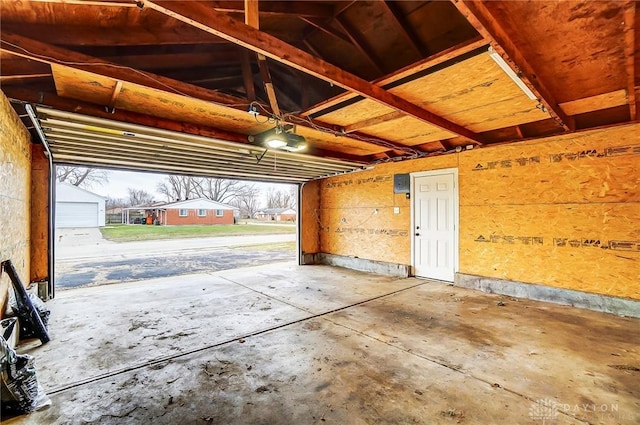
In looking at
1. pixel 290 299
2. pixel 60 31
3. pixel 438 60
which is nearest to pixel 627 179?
pixel 438 60

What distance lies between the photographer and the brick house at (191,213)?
26062 mm

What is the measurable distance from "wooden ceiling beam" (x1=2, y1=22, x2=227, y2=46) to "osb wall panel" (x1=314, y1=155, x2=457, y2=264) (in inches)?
177

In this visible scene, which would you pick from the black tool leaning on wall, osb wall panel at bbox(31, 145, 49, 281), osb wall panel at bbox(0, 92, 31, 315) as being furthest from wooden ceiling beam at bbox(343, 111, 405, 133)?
osb wall panel at bbox(31, 145, 49, 281)

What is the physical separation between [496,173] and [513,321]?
240 centimetres

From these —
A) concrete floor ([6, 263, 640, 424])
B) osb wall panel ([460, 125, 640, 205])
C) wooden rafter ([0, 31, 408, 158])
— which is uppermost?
wooden rafter ([0, 31, 408, 158])

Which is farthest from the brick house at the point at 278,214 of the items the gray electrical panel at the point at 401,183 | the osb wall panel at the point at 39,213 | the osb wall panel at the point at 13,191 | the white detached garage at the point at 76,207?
the osb wall panel at the point at 13,191

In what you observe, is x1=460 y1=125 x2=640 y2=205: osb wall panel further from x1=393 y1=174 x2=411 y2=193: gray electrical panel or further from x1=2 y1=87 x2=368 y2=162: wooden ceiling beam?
x1=2 y1=87 x2=368 y2=162: wooden ceiling beam

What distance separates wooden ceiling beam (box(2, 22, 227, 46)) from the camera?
208cm

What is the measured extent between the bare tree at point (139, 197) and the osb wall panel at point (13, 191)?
40.9m

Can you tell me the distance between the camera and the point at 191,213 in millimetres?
26859

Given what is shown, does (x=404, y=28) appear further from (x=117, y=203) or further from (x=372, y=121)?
(x=117, y=203)

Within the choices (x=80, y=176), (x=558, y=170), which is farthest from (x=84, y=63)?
(x=80, y=176)

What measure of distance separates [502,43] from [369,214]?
16.0 feet

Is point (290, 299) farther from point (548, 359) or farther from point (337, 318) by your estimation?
point (548, 359)
